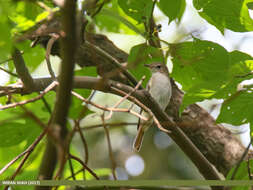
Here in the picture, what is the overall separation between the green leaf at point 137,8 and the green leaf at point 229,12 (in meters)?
0.27

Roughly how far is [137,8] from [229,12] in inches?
21.4

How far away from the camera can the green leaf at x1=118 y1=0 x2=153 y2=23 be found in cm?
216

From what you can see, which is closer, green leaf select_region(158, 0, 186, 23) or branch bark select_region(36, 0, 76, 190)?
branch bark select_region(36, 0, 76, 190)

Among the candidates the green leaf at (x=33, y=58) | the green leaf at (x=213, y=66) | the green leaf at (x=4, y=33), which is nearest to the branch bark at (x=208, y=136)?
the green leaf at (x=33, y=58)

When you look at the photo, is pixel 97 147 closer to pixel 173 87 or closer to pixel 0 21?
pixel 173 87

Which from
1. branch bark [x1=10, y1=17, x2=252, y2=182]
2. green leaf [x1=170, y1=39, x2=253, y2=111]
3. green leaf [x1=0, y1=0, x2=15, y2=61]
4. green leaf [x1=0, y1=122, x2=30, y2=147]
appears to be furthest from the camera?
branch bark [x1=10, y1=17, x2=252, y2=182]

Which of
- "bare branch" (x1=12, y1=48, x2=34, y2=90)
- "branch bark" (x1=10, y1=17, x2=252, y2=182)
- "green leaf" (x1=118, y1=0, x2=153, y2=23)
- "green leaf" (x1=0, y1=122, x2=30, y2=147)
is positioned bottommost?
"branch bark" (x1=10, y1=17, x2=252, y2=182)

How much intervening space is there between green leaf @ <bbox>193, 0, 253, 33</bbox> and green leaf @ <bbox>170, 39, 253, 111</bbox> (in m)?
0.14

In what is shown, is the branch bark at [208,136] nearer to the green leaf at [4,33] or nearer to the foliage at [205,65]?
→ the foliage at [205,65]

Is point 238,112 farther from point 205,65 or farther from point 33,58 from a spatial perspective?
point 33,58

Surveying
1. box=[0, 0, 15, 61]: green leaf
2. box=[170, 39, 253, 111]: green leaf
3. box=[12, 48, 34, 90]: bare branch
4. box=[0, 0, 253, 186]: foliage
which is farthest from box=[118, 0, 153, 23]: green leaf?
box=[0, 0, 15, 61]: green leaf

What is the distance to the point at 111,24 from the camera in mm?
2982

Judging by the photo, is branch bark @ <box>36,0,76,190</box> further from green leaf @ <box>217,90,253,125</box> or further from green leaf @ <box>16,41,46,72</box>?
green leaf @ <box>16,41,46,72</box>

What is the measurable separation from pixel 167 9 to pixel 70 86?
45.6 inches
